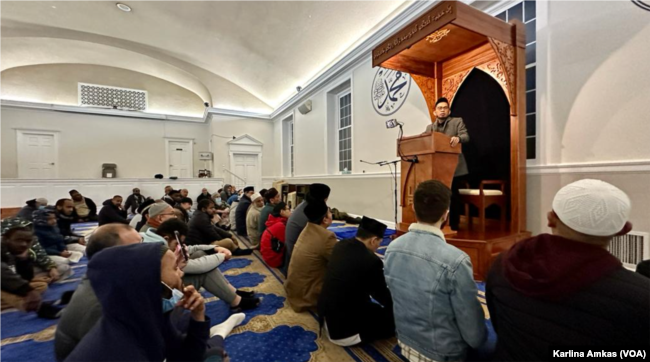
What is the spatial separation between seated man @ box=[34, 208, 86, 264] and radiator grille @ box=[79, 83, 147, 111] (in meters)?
9.21

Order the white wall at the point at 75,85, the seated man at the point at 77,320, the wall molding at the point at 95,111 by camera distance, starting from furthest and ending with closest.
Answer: the white wall at the point at 75,85, the wall molding at the point at 95,111, the seated man at the point at 77,320

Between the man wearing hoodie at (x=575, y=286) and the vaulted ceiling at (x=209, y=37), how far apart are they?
350 cm

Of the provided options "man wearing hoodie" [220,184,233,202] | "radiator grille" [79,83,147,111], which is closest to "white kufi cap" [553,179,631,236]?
"man wearing hoodie" [220,184,233,202]

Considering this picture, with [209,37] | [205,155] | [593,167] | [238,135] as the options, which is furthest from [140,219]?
[205,155]

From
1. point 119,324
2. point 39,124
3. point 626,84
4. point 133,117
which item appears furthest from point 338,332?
point 39,124

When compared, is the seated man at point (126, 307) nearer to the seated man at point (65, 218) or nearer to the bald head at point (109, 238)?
the bald head at point (109, 238)

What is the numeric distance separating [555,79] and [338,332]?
2927mm

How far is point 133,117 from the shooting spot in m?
10.4

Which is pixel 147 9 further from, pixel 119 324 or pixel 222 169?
pixel 119 324

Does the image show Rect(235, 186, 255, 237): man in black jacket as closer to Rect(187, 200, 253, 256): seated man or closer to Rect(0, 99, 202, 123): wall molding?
Rect(187, 200, 253, 256): seated man

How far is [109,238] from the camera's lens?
3.31 ft

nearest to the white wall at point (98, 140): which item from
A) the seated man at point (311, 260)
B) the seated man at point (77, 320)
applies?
the seated man at point (311, 260)

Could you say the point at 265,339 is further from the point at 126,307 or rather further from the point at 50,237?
the point at 50,237

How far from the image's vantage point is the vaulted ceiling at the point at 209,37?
17.5ft
